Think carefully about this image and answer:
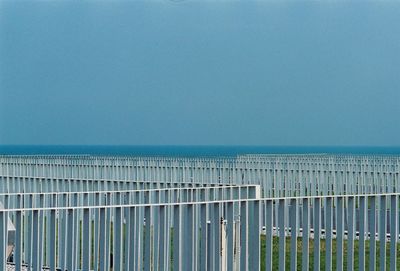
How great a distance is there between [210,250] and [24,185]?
739cm

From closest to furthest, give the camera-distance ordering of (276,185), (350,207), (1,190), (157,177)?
1. (350,207)
2. (1,190)
3. (276,185)
4. (157,177)

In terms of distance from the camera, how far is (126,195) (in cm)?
1021

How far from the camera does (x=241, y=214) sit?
23.7 ft

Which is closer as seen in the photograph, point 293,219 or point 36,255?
point 36,255

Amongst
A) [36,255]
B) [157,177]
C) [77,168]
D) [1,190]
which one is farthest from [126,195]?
[77,168]

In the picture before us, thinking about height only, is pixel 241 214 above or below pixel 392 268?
above

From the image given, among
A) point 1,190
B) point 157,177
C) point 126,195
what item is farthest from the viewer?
point 157,177

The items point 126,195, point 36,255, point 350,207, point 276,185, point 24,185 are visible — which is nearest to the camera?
point 36,255

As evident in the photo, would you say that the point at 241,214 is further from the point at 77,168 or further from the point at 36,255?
the point at 77,168

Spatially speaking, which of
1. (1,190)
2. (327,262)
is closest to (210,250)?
(327,262)

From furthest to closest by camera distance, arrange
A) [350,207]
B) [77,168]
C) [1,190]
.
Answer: [77,168], [1,190], [350,207]

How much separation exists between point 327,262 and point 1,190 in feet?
30.6

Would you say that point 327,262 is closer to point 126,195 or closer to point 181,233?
point 181,233

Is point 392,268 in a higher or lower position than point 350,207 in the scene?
lower
